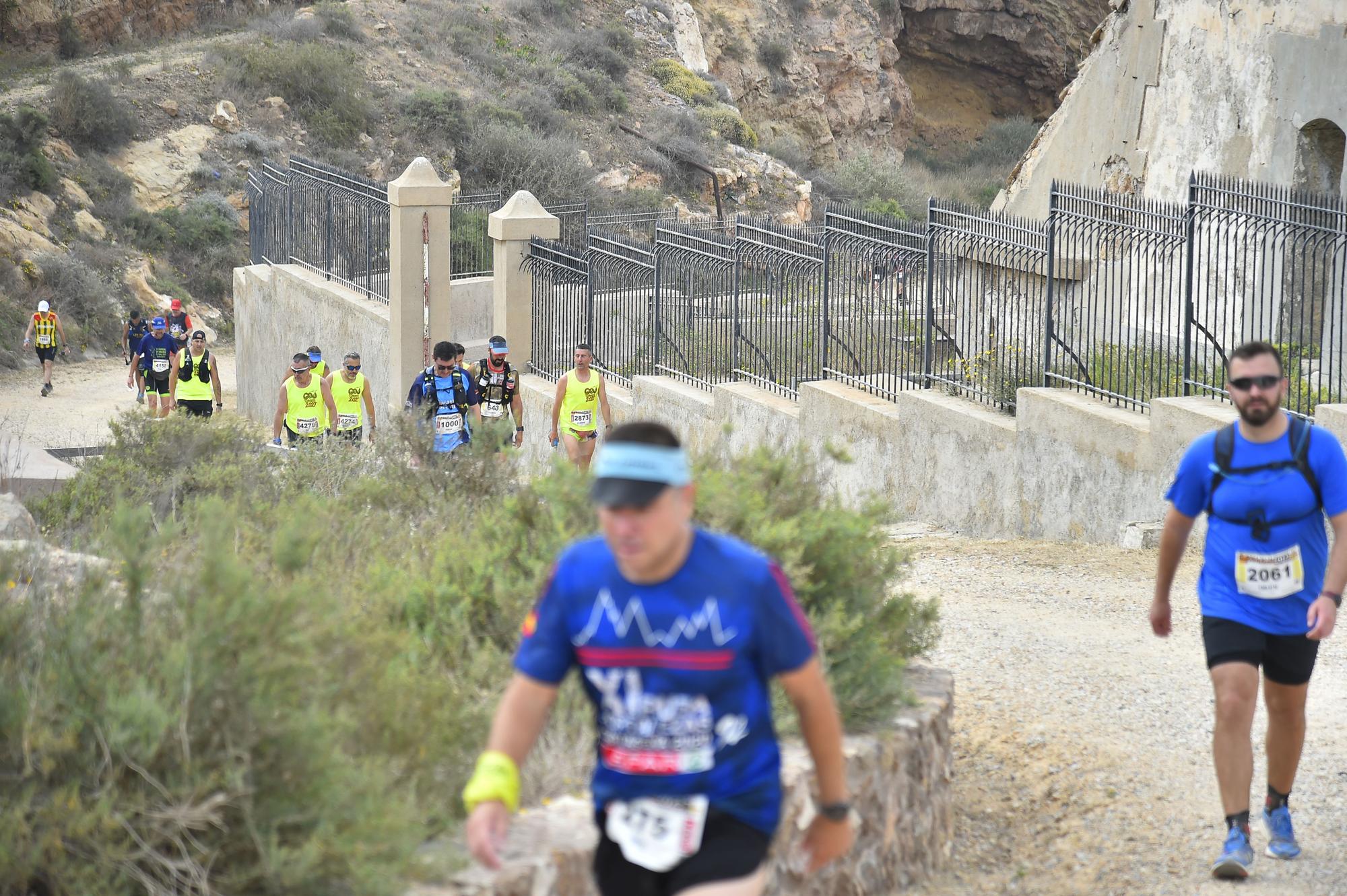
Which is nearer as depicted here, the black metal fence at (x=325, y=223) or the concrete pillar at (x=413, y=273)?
the concrete pillar at (x=413, y=273)

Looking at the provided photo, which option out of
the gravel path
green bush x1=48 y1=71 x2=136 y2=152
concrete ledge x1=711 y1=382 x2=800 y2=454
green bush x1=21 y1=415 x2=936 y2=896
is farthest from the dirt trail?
green bush x1=21 y1=415 x2=936 y2=896

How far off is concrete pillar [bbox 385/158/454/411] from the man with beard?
576 inches

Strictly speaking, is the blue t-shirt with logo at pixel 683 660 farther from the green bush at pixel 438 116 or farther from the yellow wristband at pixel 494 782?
the green bush at pixel 438 116

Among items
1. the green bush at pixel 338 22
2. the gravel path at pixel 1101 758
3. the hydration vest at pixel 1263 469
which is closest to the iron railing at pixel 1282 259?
the gravel path at pixel 1101 758

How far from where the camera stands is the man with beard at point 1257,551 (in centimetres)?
494

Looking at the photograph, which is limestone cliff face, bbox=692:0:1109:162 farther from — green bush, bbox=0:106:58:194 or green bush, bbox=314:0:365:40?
green bush, bbox=0:106:58:194

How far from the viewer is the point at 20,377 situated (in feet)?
89.0

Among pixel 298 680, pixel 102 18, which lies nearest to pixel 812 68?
pixel 102 18

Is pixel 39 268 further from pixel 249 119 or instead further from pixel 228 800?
pixel 228 800

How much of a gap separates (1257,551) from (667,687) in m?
2.85

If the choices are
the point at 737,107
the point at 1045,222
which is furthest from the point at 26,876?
the point at 737,107

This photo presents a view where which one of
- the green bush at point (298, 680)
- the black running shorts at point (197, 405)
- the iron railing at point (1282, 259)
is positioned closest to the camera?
the green bush at point (298, 680)

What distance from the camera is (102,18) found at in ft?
A: 136

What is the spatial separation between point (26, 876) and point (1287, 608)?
3.90 meters
